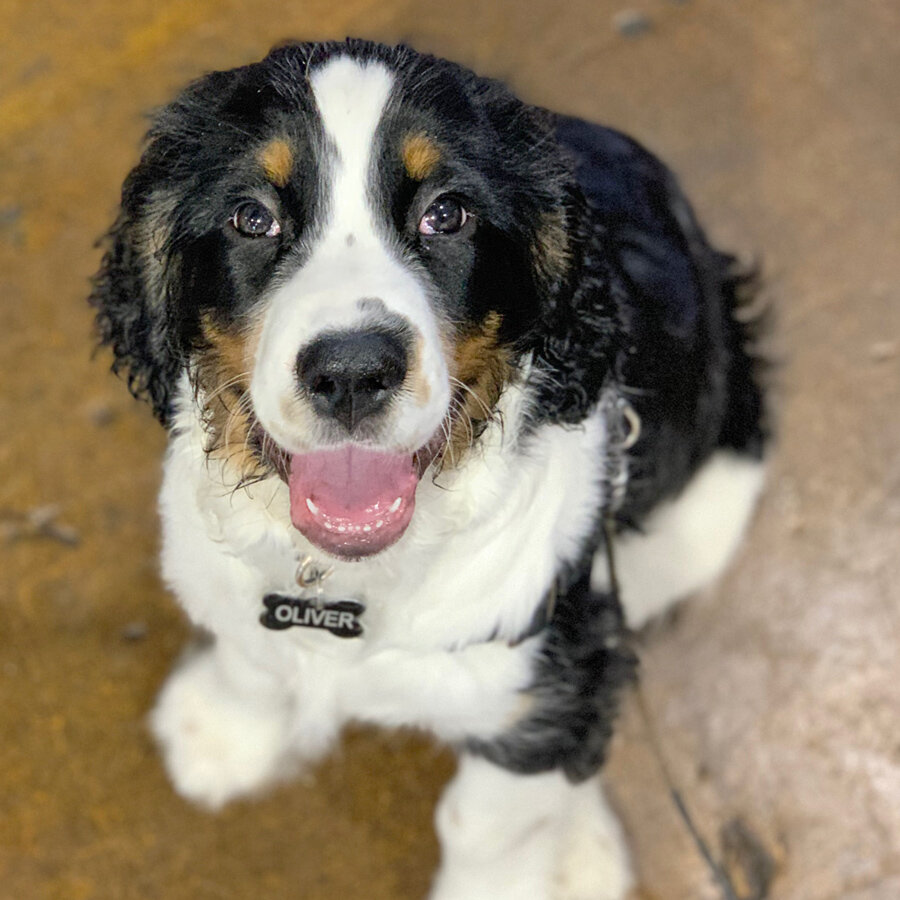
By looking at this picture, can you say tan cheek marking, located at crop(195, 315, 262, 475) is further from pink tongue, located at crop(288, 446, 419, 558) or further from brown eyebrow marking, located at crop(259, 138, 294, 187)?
brown eyebrow marking, located at crop(259, 138, 294, 187)

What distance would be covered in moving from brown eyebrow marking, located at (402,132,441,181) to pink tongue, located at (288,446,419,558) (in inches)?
22.2

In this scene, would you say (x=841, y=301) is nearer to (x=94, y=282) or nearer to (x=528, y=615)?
(x=528, y=615)

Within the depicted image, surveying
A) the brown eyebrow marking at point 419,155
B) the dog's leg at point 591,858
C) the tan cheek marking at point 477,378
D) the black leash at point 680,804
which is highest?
the brown eyebrow marking at point 419,155

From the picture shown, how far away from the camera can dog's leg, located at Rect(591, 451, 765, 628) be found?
11.8 feet

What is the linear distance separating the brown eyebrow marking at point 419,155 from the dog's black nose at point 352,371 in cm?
38

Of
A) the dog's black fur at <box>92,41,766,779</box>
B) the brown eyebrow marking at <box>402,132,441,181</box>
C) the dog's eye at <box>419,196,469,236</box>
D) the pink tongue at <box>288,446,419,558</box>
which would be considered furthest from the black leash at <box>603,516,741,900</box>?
the brown eyebrow marking at <box>402,132,441,181</box>

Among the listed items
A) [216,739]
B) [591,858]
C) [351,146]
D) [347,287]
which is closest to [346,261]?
[347,287]

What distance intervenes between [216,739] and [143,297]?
64.8 inches

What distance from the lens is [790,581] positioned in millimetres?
3887

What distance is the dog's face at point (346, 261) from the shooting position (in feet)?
6.99

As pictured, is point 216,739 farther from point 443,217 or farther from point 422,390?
point 443,217

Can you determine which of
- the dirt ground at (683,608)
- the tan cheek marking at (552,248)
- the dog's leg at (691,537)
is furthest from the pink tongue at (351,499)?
the dirt ground at (683,608)

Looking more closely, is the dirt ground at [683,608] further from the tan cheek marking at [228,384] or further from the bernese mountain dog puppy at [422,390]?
the tan cheek marking at [228,384]

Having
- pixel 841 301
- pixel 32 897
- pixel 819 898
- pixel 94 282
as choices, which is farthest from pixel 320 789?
pixel 841 301
